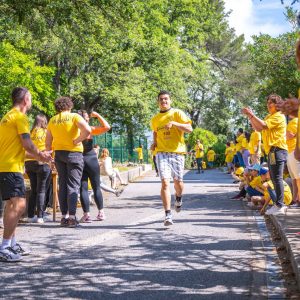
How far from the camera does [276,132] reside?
9.26m

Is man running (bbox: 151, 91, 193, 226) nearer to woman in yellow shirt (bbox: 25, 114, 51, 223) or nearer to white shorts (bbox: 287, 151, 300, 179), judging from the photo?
white shorts (bbox: 287, 151, 300, 179)

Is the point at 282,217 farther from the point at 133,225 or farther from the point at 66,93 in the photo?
the point at 66,93

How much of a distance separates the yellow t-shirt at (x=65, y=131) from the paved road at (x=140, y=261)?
123 cm

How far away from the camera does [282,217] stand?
852 centimetres

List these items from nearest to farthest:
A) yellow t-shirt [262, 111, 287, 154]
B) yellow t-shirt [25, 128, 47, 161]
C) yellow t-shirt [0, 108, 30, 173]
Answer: yellow t-shirt [0, 108, 30, 173], yellow t-shirt [262, 111, 287, 154], yellow t-shirt [25, 128, 47, 161]

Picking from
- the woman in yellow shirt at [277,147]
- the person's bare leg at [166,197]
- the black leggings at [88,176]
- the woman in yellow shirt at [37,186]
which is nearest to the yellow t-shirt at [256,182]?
the woman in yellow shirt at [277,147]

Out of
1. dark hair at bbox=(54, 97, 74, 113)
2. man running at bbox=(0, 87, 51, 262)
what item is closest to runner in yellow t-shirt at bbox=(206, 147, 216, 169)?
dark hair at bbox=(54, 97, 74, 113)

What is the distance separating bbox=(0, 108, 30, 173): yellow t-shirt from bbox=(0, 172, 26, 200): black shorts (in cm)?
6

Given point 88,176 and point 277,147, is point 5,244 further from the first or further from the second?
point 277,147

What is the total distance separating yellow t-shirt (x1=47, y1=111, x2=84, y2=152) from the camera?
8.87m

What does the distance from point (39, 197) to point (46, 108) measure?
72.3 feet

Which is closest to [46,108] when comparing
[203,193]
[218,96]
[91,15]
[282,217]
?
[203,193]

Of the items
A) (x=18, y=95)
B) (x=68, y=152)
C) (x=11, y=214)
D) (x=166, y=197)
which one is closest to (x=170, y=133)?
(x=166, y=197)

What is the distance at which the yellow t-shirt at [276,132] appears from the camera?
30.0ft
